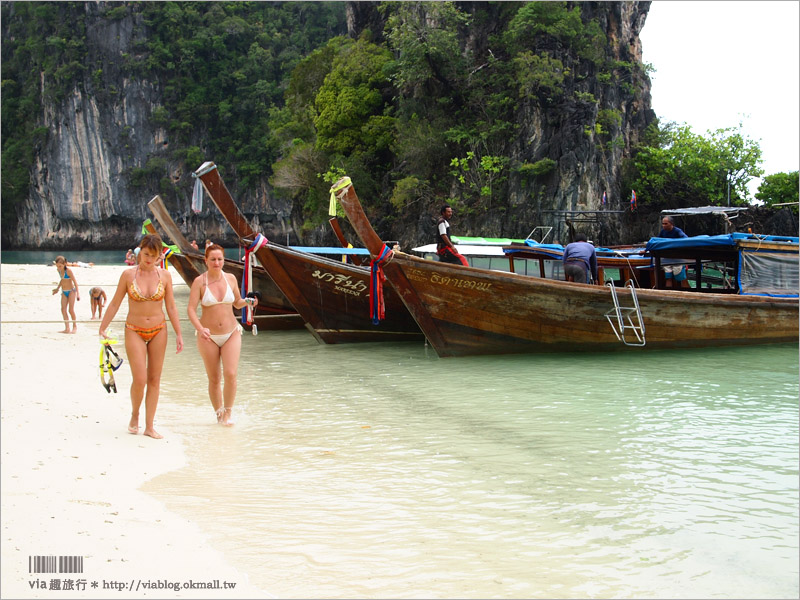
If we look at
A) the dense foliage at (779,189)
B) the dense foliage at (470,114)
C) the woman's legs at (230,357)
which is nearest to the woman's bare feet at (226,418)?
the woman's legs at (230,357)

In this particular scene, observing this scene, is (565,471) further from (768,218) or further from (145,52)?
(145,52)

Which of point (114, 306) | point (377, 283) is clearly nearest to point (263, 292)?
point (377, 283)

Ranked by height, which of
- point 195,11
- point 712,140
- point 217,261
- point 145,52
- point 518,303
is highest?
point 195,11

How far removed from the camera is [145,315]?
512 cm

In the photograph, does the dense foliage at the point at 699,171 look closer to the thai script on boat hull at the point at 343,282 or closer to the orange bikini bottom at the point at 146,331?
the thai script on boat hull at the point at 343,282

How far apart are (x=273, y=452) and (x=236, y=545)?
1.75m

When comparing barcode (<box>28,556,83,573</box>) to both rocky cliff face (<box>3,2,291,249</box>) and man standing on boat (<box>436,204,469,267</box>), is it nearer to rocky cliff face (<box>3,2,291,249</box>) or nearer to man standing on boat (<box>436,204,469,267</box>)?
man standing on boat (<box>436,204,469,267</box>)

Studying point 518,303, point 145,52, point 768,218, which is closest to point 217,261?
point 518,303

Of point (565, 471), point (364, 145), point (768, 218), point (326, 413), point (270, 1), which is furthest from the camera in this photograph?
point (270, 1)

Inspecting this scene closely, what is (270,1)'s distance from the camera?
69.6 meters

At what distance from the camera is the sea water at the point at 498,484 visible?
3496 mm

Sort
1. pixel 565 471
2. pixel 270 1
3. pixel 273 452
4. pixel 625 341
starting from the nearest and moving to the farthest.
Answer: pixel 565 471
pixel 273 452
pixel 625 341
pixel 270 1

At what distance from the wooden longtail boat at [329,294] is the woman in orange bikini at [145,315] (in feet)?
14.4

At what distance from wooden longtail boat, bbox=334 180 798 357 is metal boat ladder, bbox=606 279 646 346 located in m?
0.01
